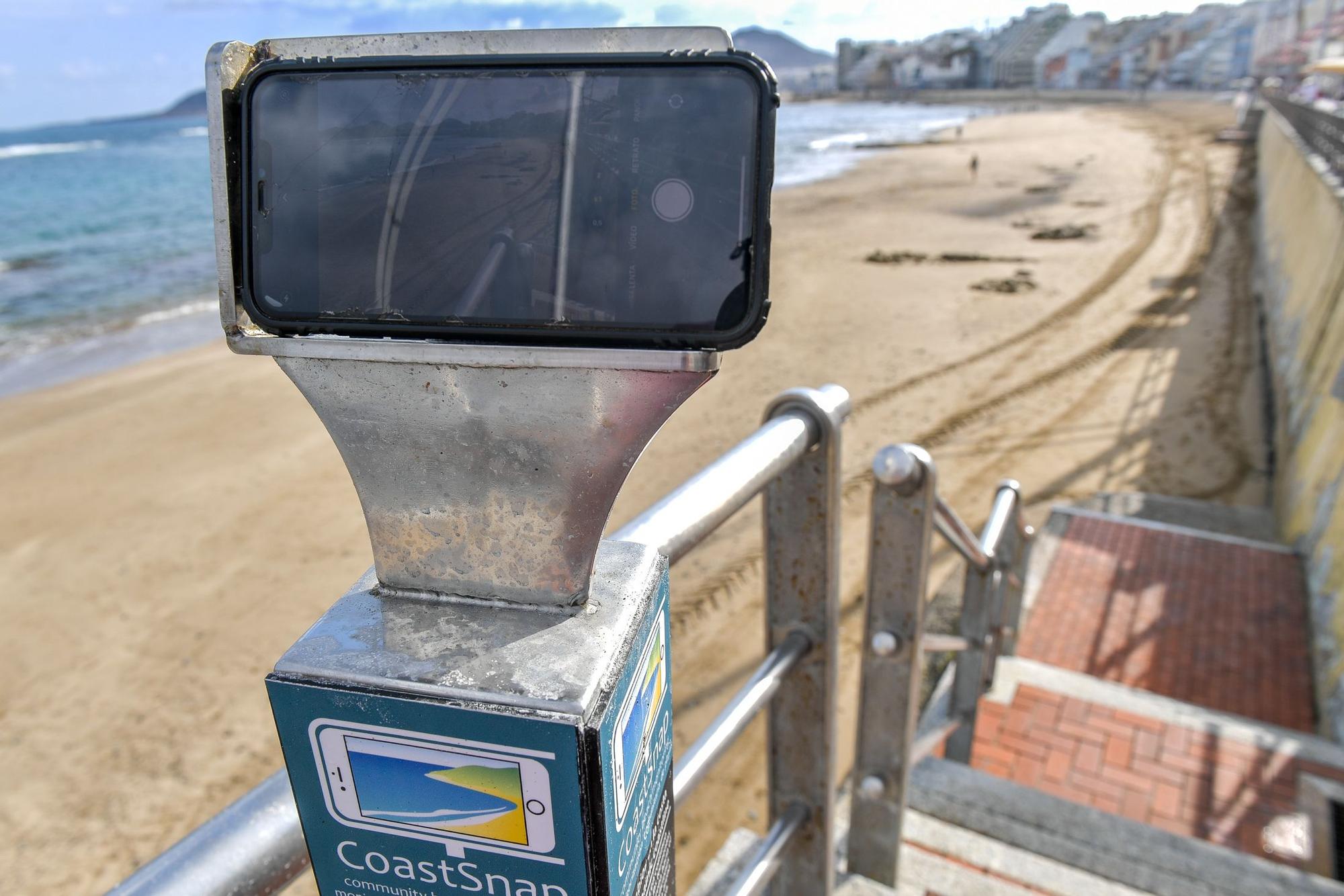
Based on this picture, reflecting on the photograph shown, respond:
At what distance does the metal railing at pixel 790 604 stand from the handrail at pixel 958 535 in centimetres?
69

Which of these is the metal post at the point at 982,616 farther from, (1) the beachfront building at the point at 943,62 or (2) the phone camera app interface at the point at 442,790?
(1) the beachfront building at the point at 943,62

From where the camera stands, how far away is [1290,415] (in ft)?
23.8

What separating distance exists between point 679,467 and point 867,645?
6612mm

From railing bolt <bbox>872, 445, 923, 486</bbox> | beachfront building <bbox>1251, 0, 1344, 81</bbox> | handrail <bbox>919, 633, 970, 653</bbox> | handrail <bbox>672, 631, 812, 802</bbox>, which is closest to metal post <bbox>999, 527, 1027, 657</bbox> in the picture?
handrail <bbox>919, 633, 970, 653</bbox>

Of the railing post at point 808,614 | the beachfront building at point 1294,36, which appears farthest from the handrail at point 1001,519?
the beachfront building at point 1294,36

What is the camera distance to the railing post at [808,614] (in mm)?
1436

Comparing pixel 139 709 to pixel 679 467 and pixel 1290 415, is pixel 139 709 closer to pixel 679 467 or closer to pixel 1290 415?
pixel 679 467

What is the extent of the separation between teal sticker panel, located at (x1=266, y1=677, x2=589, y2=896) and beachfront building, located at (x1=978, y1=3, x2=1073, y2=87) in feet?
399

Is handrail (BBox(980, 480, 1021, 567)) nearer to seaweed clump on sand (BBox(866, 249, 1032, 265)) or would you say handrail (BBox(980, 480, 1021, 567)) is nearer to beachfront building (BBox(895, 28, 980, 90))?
seaweed clump on sand (BBox(866, 249, 1032, 265))

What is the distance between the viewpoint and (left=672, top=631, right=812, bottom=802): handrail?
3.98 feet

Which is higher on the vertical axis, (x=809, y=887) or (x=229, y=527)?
(x=809, y=887)

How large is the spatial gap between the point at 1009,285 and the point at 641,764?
48.8ft

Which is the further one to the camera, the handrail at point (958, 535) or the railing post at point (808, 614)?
the handrail at point (958, 535)

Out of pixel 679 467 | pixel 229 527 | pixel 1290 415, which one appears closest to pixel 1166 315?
pixel 1290 415
